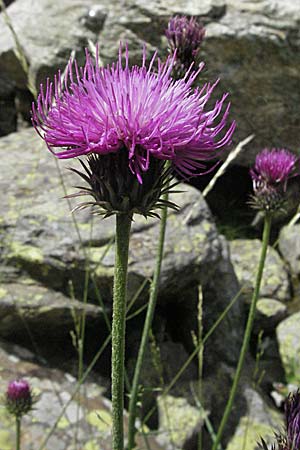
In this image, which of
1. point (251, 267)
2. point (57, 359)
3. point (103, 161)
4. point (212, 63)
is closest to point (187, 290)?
point (57, 359)

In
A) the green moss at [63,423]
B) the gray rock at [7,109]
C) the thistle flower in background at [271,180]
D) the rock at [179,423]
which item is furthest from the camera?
the gray rock at [7,109]

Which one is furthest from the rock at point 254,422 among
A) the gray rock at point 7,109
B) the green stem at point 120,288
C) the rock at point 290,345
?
the gray rock at point 7,109

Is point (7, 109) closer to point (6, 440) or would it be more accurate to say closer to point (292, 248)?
point (292, 248)

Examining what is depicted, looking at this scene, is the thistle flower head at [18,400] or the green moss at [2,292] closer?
the thistle flower head at [18,400]

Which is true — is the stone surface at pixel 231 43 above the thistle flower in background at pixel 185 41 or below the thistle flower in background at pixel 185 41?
below

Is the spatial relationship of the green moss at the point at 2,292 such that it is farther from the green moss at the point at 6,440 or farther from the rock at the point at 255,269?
the rock at the point at 255,269

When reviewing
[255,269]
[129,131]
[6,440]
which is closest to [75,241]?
[6,440]
